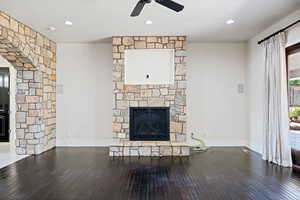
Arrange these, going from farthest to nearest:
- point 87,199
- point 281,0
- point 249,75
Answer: point 249,75
point 281,0
point 87,199

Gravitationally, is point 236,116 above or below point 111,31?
below

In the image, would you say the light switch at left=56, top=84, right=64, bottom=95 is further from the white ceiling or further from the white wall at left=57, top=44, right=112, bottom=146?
the white ceiling

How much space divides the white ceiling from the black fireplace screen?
1848mm

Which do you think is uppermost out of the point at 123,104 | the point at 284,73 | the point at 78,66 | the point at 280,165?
the point at 78,66

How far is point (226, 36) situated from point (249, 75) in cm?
122

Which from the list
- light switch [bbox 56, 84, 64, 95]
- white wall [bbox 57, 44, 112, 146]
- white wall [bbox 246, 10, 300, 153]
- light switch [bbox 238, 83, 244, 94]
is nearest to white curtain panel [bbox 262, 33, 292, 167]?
white wall [bbox 246, 10, 300, 153]

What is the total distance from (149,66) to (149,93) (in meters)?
0.69

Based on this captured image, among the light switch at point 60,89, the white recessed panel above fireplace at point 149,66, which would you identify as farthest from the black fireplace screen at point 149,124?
the light switch at point 60,89

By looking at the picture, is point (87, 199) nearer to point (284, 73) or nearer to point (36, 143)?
point (36, 143)

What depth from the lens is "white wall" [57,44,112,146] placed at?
239 inches

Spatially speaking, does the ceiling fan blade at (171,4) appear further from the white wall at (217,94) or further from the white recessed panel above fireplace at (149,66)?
the white wall at (217,94)

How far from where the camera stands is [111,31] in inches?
198

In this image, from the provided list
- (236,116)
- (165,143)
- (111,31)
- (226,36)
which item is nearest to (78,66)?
(111,31)

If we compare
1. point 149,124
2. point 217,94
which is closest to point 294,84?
point 217,94
